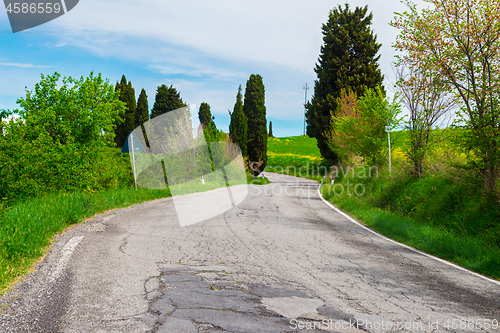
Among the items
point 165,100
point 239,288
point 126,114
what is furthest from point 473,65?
point 165,100

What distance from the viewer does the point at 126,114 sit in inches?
1726

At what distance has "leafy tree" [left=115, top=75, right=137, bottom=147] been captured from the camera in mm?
43719

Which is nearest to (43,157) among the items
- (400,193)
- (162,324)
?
(162,324)

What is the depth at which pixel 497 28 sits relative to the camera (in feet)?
26.8

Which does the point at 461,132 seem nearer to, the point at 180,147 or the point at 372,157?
the point at 372,157

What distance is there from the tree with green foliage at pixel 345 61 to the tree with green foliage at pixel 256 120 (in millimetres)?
6130

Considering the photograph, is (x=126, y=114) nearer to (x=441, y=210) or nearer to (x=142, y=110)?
(x=142, y=110)

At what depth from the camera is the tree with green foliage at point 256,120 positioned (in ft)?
121

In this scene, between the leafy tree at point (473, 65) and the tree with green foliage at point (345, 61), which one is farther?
the tree with green foliage at point (345, 61)

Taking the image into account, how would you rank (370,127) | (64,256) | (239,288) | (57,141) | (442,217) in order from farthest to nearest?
1. (370,127)
2. (57,141)
3. (442,217)
4. (64,256)
5. (239,288)

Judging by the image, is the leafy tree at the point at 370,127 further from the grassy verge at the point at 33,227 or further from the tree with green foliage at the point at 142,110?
the tree with green foliage at the point at 142,110

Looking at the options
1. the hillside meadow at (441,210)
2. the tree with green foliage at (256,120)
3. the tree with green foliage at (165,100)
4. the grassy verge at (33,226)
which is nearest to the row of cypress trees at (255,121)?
the tree with green foliage at (256,120)

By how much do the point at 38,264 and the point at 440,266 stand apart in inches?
282

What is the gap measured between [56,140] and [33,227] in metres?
7.88
